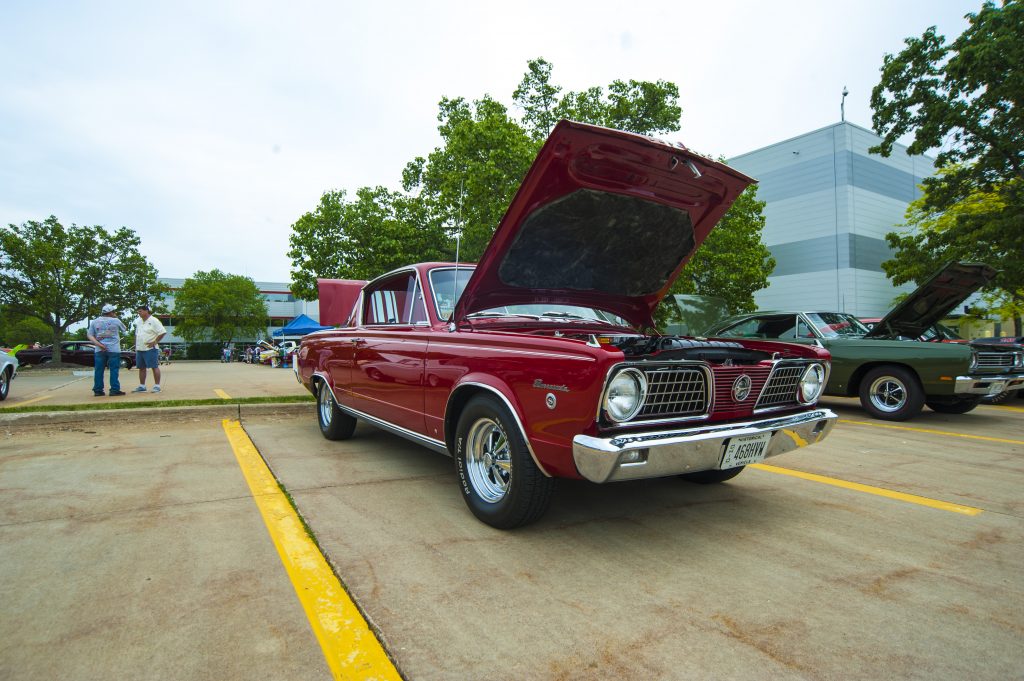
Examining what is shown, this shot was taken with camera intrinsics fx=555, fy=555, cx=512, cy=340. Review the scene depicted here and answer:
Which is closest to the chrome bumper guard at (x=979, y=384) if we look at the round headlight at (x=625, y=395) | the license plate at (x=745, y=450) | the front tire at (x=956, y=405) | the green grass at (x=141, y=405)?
the front tire at (x=956, y=405)

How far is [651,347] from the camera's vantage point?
2.92 metres

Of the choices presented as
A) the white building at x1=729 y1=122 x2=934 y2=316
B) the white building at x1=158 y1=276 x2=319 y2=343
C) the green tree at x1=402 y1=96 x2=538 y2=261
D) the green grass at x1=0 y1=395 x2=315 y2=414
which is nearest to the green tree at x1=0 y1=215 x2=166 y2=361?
the green tree at x1=402 y1=96 x2=538 y2=261

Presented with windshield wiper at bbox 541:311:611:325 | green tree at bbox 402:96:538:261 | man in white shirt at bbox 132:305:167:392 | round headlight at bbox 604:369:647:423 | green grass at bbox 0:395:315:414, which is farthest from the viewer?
green tree at bbox 402:96:538:261

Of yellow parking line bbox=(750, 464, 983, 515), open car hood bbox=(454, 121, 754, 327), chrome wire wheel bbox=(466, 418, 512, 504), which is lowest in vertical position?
yellow parking line bbox=(750, 464, 983, 515)

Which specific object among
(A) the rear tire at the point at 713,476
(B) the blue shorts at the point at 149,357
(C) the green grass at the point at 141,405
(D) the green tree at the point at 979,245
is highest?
(D) the green tree at the point at 979,245

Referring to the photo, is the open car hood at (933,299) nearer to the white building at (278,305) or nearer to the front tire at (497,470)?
the front tire at (497,470)

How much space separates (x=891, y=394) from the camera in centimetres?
753

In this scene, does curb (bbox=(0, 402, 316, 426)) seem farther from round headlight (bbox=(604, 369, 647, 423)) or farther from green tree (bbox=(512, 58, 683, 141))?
green tree (bbox=(512, 58, 683, 141))

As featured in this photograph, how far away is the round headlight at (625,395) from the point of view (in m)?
2.57

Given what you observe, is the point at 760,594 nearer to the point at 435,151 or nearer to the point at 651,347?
the point at 651,347

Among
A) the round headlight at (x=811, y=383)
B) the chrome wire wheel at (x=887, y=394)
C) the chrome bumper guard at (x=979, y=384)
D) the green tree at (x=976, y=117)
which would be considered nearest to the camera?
the round headlight at (x=811, y=383)

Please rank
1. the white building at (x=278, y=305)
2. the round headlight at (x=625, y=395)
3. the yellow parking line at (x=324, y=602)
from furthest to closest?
1. the white building at (x=278, y=305)
2. the round headlight at (x=625, y=395)
3. the yellow parking line at (x=324, y=602)

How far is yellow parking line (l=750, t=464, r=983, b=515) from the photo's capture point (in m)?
3.52

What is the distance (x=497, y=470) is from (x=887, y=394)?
678 centimetres
